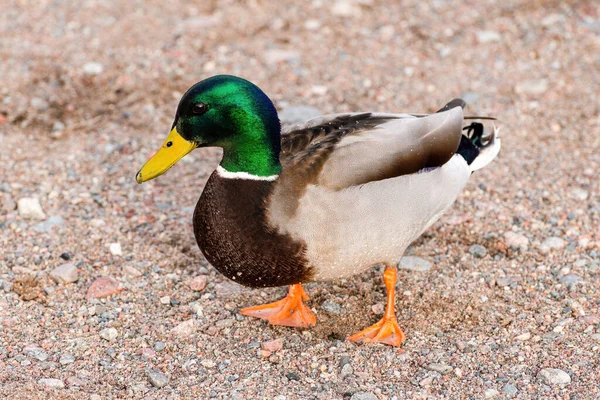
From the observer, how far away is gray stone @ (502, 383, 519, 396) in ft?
11.9

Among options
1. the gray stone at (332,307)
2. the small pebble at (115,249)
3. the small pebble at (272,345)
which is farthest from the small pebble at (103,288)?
the gray stone at (332,307)

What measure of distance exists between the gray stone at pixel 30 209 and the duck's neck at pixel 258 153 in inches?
65.6

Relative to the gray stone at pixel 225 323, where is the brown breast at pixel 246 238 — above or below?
above

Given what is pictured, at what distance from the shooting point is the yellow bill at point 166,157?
3.64 meters

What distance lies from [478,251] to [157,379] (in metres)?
1.96

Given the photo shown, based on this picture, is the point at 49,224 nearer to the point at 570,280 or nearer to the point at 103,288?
the point at 103,288

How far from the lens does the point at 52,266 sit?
176 inches

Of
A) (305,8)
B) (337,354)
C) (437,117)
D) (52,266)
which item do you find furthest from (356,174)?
(305,8)

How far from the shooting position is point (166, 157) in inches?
145

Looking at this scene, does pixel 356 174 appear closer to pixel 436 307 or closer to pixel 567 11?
pixel 436 307

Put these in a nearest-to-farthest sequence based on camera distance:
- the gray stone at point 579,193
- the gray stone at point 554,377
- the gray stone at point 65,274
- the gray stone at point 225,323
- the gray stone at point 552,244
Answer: the gray stone at point 554,377
the gray stone at point 225,323
the gray stone at point 65,274
the gray stone at point 552,244
the gray stone at point 579,193

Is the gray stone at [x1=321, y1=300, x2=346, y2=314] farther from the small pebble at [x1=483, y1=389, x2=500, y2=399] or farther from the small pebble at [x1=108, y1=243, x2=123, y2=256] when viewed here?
the small pebble at [x1=108, y1=243, x2=123, y2=256]

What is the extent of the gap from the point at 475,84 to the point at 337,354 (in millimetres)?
3067

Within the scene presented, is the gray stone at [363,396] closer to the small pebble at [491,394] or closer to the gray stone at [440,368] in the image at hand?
the gray stone at [440,368]
